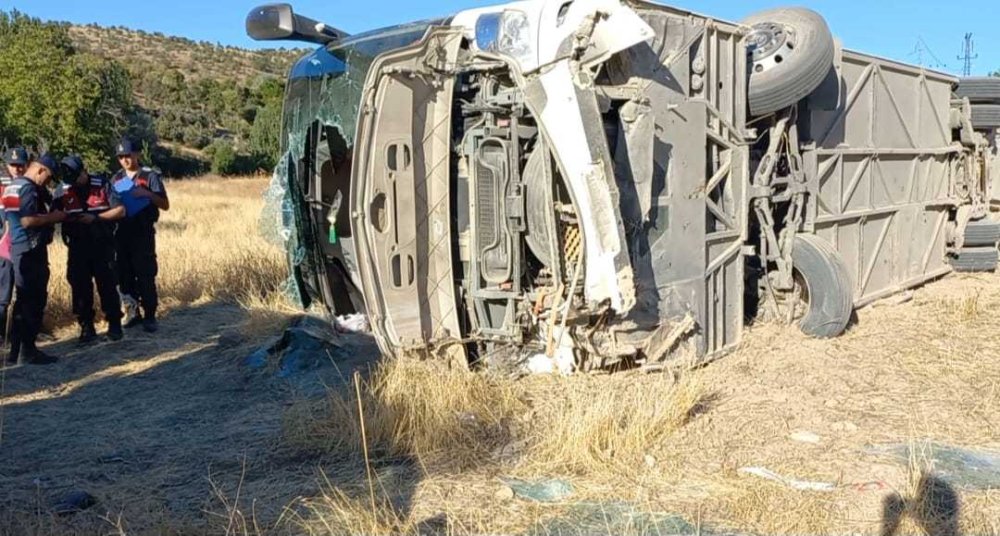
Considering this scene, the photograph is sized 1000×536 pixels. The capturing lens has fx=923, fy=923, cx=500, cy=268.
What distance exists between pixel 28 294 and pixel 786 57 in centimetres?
644

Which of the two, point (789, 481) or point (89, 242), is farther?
point (89, 242)

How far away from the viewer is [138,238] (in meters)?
8.80

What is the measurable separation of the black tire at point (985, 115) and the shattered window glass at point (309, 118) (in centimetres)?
702

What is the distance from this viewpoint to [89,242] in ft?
27.8

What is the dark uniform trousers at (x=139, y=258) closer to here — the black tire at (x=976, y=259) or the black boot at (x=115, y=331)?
the black boot at (x=115, y=331)

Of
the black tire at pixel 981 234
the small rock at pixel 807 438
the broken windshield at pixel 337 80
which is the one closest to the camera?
the small rock at pixel 807 438

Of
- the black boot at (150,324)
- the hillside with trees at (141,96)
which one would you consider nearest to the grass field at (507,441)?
the black boot at (150,324)

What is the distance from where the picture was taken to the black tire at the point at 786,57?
683 centimetres

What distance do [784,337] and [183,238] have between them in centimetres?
1031

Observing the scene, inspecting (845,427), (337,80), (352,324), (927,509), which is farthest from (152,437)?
(927,509)

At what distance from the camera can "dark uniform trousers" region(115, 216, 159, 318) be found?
8797 mm

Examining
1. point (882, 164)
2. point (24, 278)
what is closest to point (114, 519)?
point (24, 278)

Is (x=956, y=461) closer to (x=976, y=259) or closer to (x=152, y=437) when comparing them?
Result: (x=152, y=437)

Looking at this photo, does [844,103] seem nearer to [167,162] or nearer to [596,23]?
[596,23]
